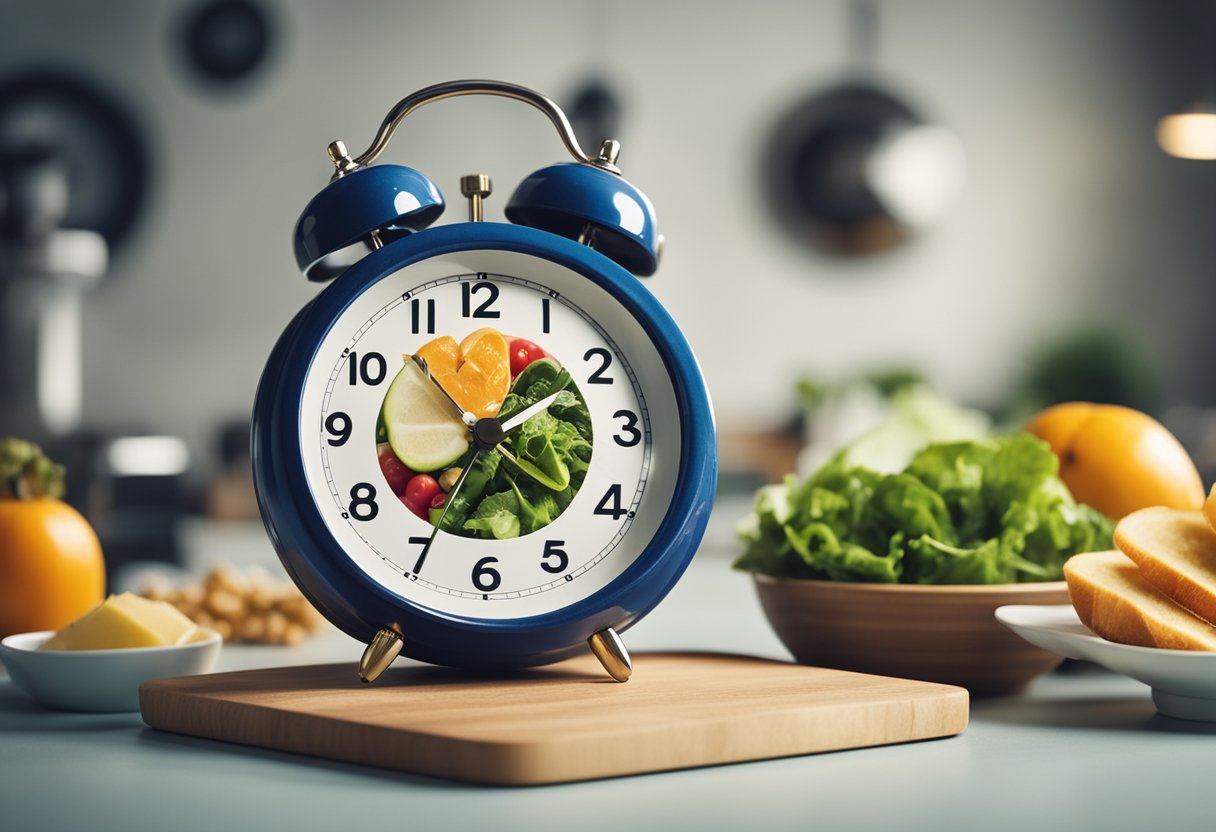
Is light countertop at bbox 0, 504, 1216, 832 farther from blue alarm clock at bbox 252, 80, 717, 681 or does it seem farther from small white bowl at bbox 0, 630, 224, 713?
blue alarm clock at bbox 252, 80, 717, 681

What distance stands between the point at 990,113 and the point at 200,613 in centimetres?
525

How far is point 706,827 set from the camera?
0.56m

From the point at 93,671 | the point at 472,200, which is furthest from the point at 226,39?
the point at 93,671

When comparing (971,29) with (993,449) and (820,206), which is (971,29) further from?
(993,449)

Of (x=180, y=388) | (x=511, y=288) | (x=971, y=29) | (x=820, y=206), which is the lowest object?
(x=511, y=288)

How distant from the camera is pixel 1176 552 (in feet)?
2.78

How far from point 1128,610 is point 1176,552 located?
0.29ft

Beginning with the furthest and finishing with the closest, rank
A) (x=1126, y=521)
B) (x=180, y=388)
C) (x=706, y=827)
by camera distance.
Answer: (x=180, y=388), (x=1126, y=521), (x=706, y=827)

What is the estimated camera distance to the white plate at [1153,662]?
76cm

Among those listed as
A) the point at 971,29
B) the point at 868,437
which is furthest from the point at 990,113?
the point at 868,437

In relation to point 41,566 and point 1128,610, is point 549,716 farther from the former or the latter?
point 41,566

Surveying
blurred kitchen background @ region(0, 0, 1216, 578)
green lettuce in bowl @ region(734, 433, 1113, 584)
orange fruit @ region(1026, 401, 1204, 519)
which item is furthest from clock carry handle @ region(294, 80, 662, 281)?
blurred kitchen background @ region(0, 0, 1216, 578)

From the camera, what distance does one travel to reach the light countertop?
22.5 inches

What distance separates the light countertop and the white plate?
14 millimetres
